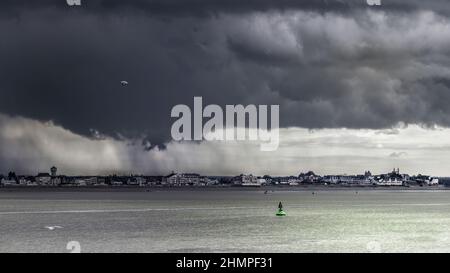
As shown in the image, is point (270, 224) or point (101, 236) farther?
point (270, 224)

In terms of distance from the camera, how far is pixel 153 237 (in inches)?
3910

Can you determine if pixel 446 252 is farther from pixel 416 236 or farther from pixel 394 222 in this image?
pixel 394 222

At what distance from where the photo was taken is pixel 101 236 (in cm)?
10162

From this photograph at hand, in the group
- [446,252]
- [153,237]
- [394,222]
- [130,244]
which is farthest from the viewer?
A: [394,222]
